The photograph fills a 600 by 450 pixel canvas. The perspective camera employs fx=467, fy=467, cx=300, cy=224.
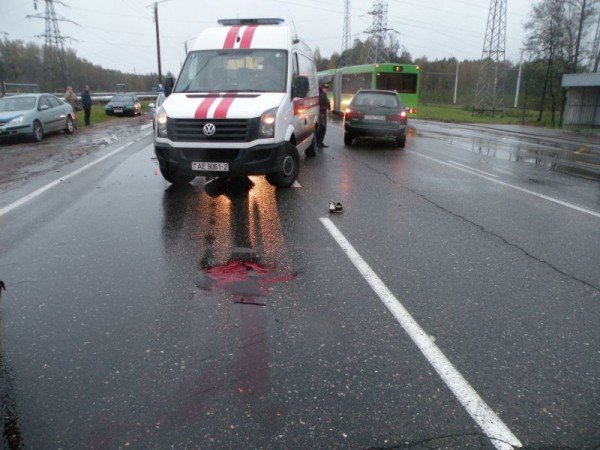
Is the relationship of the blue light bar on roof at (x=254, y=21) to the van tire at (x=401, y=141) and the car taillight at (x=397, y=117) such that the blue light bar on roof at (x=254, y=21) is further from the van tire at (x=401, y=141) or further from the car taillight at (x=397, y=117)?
the van tire at (x=401, y=141)

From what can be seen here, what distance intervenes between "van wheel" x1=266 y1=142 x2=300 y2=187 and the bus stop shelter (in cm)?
2536

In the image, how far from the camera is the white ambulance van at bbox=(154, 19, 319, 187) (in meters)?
7.07

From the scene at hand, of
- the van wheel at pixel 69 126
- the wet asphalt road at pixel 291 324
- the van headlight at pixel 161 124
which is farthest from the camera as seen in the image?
the van wheel at pixel 69 126

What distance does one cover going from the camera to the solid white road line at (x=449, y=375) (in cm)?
240

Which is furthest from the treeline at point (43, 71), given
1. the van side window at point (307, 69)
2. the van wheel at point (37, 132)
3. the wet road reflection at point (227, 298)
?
the wet road reflection at point (227, 298)

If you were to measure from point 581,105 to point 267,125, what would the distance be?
93.5 ft

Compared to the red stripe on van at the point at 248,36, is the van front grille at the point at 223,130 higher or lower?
lower

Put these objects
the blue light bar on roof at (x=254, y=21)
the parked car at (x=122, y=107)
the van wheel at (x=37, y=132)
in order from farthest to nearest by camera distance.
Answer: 1. the parked car at (x=122, y=107)
2. the van wheel at (x=37, y=132)
3. the blue light bar on roof at (x=254, y=21)

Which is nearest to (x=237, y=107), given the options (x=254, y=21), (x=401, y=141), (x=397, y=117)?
(x=254, y=21)

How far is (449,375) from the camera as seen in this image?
2875 millimetres

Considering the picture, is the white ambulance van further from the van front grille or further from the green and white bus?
the green and white bus

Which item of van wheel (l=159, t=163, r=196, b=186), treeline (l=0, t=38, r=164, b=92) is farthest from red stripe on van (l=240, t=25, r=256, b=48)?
treeline (l=0, t=38, r=164, b=92)

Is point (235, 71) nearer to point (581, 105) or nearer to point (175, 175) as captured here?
point (175, 175)

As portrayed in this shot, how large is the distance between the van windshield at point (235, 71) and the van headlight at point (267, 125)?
0.90 metres
